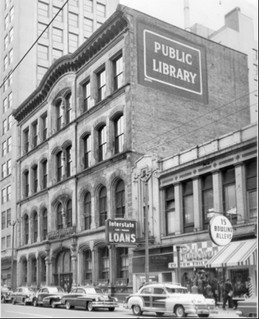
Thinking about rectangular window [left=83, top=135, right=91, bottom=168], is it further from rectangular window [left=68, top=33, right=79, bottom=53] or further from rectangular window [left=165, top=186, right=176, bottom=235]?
rectangular window [left=68, top=33, right=79, bottom=53]

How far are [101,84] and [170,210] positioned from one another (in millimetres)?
10458

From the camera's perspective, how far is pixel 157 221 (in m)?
27.4

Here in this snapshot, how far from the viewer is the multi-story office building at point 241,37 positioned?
24.4 feet

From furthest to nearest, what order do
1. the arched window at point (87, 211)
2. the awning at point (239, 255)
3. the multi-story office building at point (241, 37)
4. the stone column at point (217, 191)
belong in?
the arched window at point (87, 211) < the stone column at point (217, 191) < the awning at point (239, 255) < the multi-story office building at point (241, 37)

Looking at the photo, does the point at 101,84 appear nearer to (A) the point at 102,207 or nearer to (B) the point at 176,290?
(A) the point at 102,207

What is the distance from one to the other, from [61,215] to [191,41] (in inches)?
1081

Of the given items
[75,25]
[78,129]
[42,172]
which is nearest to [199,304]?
[75,25]

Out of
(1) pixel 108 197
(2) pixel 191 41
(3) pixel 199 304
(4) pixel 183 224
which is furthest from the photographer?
(1) pixel 108 197

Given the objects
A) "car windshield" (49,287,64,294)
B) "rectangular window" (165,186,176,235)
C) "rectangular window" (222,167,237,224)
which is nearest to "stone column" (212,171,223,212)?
"rectangular window" (222,167,237,224)

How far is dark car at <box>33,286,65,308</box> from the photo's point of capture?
2508 centimetres

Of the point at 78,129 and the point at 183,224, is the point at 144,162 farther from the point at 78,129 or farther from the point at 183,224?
the point at 78,129

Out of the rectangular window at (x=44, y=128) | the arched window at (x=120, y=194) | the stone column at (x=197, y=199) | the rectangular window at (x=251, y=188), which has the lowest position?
the rectangular window at (x=251, y=188)

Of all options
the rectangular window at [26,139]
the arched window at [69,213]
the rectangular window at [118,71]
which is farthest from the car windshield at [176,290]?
the rectangular window at [26,139]

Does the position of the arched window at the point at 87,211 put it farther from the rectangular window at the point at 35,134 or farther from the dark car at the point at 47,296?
the rectangular window at the point at 35,134
